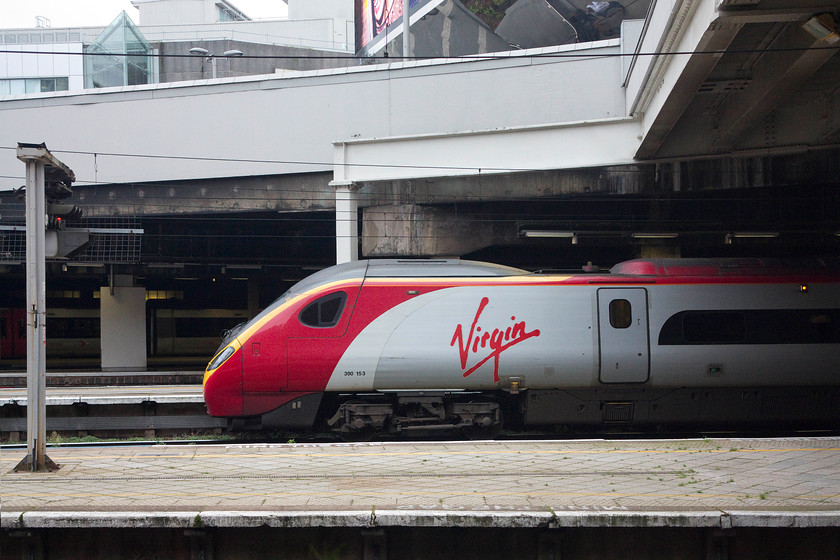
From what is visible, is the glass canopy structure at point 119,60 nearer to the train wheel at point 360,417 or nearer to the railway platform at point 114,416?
the railway platform at point 114,416

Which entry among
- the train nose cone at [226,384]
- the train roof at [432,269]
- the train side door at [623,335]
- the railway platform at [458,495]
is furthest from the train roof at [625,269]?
the railway platform at [458,495]

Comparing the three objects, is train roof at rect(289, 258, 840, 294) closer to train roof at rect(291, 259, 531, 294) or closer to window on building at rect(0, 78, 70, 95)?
train roof at rect(291, 259, 531, 294)

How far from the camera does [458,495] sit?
7.20 meters

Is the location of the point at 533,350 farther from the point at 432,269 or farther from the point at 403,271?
the point at 403,271

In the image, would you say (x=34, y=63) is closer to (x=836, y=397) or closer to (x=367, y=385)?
(x=367, y=385)

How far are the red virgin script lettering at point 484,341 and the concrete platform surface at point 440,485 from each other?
1.81 meters

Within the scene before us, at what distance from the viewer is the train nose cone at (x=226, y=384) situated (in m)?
11.5

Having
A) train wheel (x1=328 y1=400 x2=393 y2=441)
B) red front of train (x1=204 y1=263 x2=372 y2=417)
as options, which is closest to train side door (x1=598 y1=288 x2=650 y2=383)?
train wheel (x1=328 y1=400 x2=393 y2=441)

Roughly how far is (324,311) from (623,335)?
4801mm

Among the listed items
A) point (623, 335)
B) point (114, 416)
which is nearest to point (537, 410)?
point (623, 335)

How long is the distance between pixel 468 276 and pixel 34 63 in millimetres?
37625

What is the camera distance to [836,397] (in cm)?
1248

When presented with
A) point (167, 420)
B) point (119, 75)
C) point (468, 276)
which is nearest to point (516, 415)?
point (468, 276)

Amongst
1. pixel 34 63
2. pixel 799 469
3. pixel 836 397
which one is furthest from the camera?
pixel 34 63
